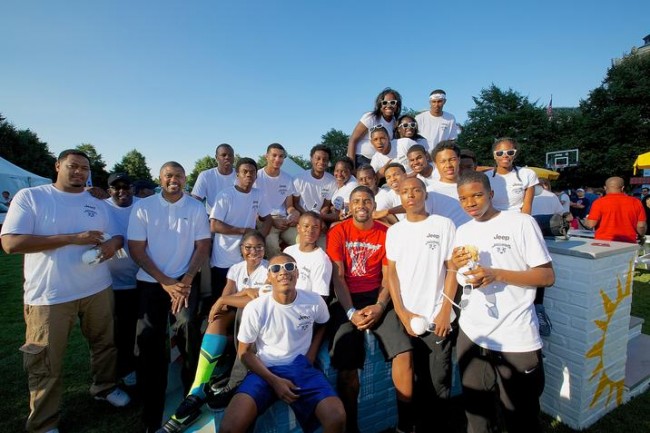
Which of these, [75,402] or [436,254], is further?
[75,402]

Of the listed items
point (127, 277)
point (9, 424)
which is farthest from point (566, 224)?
point (9, 424)

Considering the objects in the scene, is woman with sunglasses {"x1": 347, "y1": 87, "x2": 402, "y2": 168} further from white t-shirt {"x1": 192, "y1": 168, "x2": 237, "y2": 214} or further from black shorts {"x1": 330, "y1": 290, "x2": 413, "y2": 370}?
black shorts {"x1": 330, "y1": 290, "x2": 413, "y2": 370}

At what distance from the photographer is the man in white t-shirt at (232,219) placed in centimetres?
396

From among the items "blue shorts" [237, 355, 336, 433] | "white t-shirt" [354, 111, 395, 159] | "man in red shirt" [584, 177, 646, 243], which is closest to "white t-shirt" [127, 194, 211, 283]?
"blue shorts" [237, 355, 336, 433]

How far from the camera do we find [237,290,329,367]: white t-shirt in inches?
110

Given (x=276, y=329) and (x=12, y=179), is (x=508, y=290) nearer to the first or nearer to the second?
(x=276, y=329)

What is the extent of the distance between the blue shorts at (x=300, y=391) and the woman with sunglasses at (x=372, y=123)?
11.7 feet

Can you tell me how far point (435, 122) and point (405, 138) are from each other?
1120 millimetres

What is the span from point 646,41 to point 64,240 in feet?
231

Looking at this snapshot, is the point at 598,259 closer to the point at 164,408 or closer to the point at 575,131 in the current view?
the point at 164,408

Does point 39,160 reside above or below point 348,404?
above

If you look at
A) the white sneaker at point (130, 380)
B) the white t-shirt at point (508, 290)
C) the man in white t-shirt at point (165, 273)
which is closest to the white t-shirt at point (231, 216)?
the man in white t-shirt at point (165, 273)

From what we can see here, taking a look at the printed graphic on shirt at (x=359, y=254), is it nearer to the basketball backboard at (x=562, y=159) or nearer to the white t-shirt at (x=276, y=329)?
the white t-shirt at (x=276, y=329)

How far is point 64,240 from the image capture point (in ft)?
10.2
